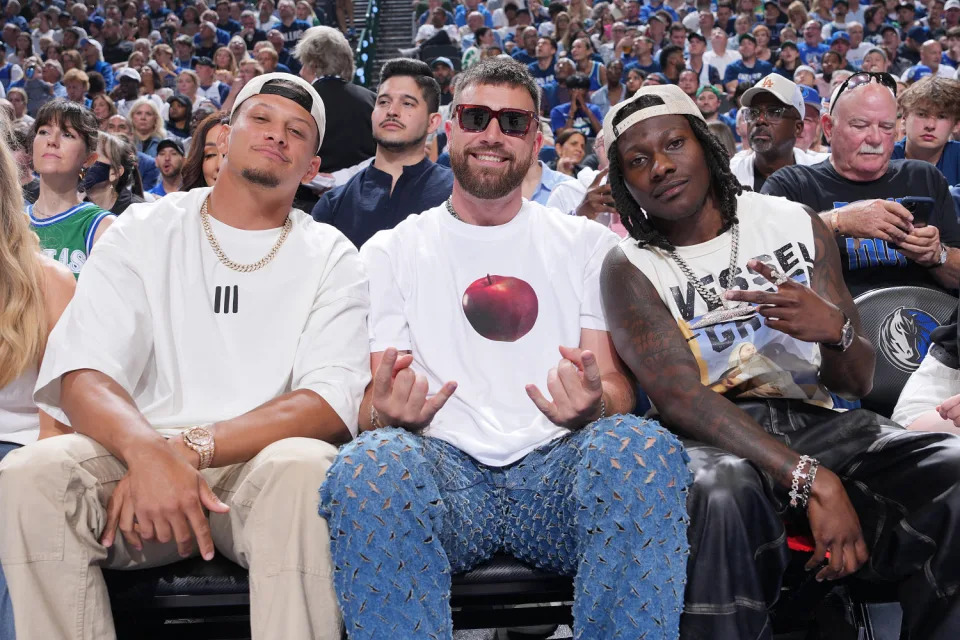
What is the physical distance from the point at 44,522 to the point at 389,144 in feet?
8.13

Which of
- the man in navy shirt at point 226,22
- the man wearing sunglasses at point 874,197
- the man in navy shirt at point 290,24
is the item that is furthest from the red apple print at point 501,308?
the man in navy shirt at point 226,22

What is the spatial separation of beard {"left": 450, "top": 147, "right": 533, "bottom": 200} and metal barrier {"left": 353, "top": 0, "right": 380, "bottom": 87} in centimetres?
920

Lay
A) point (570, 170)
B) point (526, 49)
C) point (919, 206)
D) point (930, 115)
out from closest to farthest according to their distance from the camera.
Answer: point (919, 206)
point (930, 115)
point (570, 170)
point (526, 49)

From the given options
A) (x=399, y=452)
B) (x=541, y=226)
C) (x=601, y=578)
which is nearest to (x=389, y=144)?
(x=541, y=226)

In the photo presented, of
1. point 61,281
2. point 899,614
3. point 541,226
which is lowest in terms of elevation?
point 899,614

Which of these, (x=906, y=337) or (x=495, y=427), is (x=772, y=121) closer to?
(x=906, y=337)

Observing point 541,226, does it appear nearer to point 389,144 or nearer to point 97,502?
point 97,502

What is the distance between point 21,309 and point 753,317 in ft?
6.28

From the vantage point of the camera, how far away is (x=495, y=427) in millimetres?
2330

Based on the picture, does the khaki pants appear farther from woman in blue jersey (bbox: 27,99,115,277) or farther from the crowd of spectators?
woman in blue jersey (bbox: 27,99,115,277)

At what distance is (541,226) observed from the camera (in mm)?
2588

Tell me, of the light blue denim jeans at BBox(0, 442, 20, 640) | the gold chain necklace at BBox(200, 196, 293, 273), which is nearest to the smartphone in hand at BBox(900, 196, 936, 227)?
the gold chain necklace at BBox(200, 196, 293, 273)

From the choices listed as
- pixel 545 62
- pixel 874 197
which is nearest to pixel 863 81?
pixel 874 197

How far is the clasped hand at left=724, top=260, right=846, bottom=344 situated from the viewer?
2186mm
